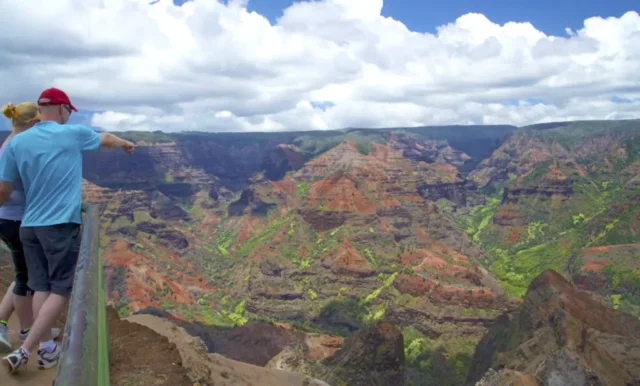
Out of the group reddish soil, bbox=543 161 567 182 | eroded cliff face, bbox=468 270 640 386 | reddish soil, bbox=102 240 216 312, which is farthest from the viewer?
reddish soil, bbox=543 161 567 182

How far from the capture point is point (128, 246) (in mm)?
121500

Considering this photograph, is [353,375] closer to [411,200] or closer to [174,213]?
[411,200]

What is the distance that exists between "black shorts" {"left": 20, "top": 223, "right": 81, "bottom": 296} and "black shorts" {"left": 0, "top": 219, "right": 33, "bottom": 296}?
1.97 ft

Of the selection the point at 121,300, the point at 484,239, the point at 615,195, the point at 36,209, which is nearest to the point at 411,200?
the point at 484,239

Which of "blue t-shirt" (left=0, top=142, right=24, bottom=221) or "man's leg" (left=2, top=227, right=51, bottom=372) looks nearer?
"man's leg" (left=2, top=227, right=51, bottom=372)

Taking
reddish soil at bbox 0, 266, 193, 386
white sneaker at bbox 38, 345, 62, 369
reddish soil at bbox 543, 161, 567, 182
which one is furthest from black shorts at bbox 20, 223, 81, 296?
reddish soil at bbox 543, 161, 567, 182

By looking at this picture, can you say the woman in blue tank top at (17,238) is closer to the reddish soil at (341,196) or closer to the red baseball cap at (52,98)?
the red baseball cap at (52,98)

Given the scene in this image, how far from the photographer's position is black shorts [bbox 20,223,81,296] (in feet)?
19.4

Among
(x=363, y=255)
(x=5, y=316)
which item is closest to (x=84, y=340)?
(x=5, y=316)

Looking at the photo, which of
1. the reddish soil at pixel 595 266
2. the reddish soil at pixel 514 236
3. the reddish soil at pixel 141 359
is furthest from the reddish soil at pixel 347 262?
the reddish soil at pixel 141 359

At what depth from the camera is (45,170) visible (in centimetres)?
592

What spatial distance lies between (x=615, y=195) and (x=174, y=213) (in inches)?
6211

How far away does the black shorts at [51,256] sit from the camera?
233 inches

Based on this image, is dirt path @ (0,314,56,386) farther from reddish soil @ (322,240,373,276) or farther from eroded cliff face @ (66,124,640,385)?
reddish soil @ (322,240,373,276)
